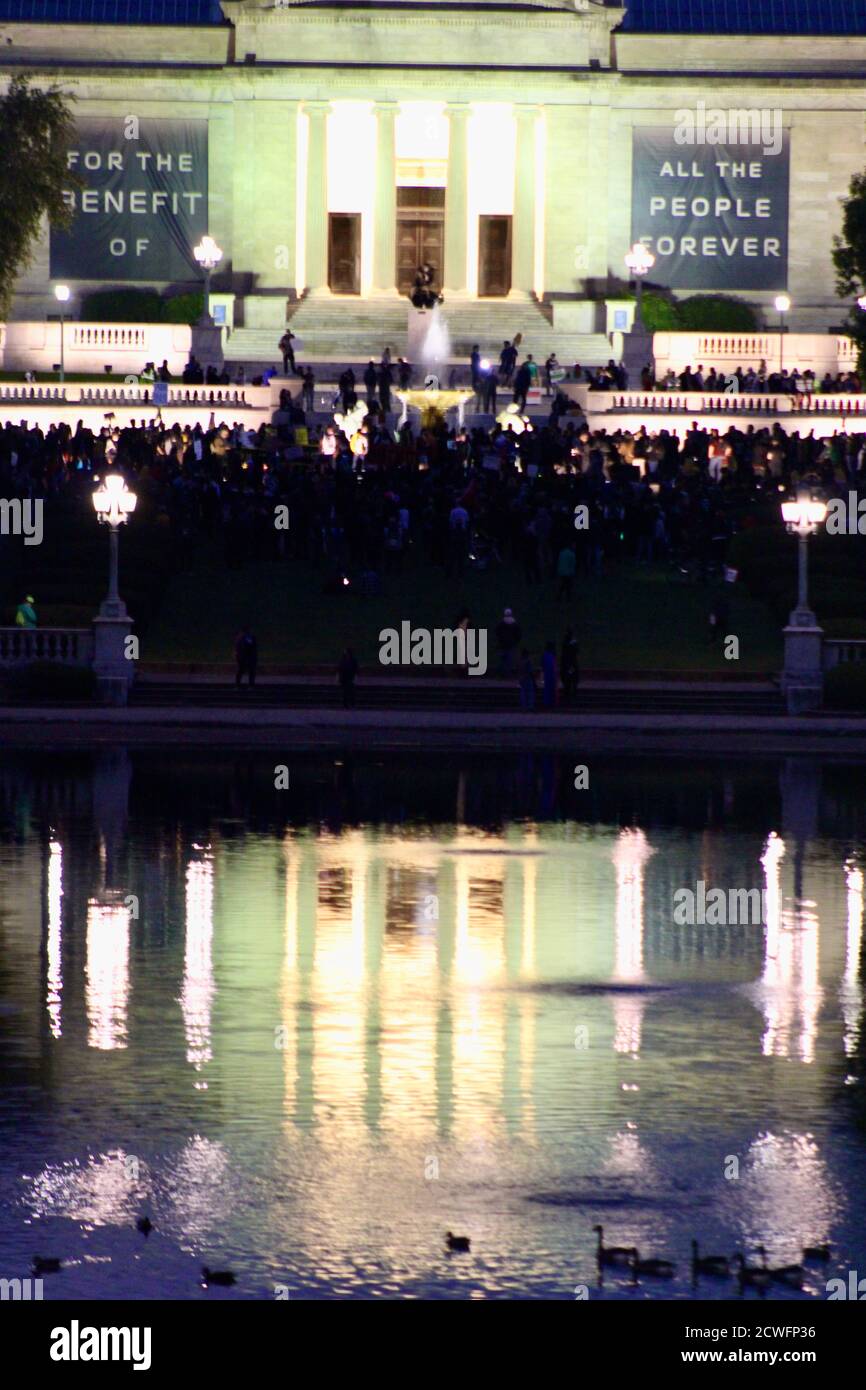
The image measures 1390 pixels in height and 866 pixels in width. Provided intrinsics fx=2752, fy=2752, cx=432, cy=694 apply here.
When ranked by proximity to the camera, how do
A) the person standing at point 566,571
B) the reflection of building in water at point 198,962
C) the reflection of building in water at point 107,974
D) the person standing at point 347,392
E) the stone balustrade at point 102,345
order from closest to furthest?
1. the reflection of building in water at point 198,962
2. the reflection of building in water at point 107,974
3. the person standing at point 566,571
4. the person standing at point 347,392
5. the stone balustrade at point 102,345

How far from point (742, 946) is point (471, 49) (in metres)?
66.5

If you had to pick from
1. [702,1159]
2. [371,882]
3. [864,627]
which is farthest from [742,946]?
[864,627]

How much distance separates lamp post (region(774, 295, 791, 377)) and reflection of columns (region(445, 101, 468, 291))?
405 inches

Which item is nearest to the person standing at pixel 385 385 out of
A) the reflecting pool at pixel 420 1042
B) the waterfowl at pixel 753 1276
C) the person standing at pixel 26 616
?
the person standing at pixel 26 616

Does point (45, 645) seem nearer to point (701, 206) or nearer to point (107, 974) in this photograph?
point (107, 974)

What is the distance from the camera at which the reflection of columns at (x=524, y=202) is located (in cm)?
8919

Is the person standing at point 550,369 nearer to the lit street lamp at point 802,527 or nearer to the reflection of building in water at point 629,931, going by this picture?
the lit street lamp at point 802,527

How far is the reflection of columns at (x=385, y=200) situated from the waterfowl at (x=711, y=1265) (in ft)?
247

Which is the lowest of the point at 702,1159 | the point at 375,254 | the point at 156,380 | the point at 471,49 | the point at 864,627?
the point at 702,1159

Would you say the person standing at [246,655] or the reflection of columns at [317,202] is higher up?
the reflection of columns at [317,202]

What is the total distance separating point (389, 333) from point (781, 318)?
12.5 metres

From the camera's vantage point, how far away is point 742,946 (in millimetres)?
26094

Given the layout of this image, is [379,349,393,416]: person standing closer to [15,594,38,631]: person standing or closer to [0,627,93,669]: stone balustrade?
[15,594,38,631]: person standing

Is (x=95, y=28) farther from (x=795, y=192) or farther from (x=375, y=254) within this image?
(x=795, y=192)
